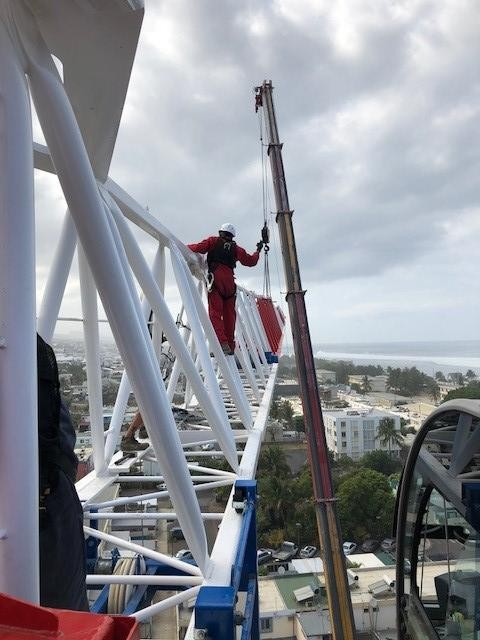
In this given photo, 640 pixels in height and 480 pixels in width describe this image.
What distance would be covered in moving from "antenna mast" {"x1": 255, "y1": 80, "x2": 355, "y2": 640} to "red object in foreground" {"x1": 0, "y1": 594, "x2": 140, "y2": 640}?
28.5 feet

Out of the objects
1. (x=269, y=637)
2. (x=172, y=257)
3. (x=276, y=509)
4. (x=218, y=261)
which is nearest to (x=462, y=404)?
(x=172, y=257)

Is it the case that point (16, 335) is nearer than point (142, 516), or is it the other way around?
point (16, 335)

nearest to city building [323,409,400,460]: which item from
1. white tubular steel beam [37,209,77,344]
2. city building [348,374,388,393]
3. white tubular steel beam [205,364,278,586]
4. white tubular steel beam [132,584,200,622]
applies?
city building [348,374,388,393]

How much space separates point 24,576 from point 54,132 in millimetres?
1882

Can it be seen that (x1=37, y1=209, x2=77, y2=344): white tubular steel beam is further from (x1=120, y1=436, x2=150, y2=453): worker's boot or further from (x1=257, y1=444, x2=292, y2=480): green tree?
(x1=257, y1=444, x2=292, y2=480): green tree

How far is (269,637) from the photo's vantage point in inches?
661

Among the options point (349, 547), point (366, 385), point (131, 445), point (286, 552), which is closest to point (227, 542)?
point (131, 445)

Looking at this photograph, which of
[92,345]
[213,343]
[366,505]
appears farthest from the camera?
[366,505]

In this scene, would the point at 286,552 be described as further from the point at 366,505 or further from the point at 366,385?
the point at 366,385

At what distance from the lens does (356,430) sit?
32312 millimetres

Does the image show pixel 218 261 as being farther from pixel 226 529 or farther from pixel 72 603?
pixel 72 603

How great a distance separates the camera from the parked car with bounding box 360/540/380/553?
2592 centimetres

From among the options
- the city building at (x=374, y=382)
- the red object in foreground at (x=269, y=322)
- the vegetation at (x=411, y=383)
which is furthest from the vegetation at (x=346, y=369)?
the red object in foreground at (x=269, y=322)

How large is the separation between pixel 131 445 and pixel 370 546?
24.2 m
